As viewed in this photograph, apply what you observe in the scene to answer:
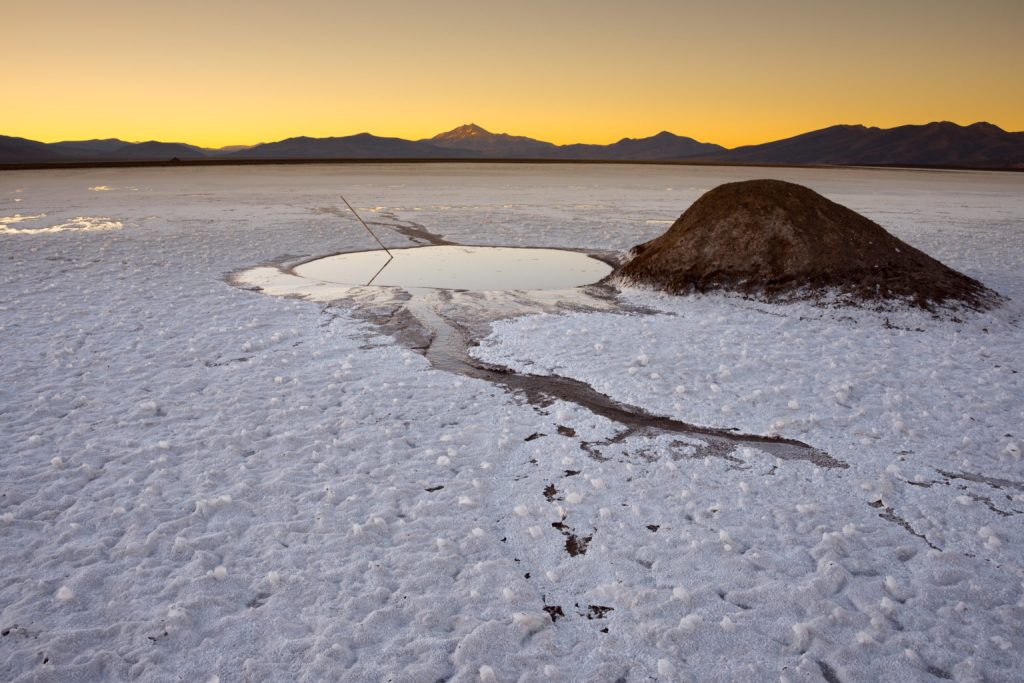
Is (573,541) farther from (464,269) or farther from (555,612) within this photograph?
(464,269)

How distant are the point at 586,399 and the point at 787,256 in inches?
236

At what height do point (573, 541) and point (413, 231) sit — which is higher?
point (413, 231)

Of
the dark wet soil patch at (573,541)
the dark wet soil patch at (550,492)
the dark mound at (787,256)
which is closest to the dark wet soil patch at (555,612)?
the dark wet soil patch at (573,541)

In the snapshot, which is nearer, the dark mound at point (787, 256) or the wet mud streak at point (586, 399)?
the wet mud streak at point (586, 399)

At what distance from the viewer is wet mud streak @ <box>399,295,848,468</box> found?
567cm

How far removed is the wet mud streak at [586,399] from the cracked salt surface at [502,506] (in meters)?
0.19

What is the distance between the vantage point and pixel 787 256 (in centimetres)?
1103

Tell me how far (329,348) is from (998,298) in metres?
10.1

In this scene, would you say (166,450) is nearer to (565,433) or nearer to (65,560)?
(65,560)

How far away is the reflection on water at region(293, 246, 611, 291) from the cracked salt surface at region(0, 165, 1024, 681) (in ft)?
10.5

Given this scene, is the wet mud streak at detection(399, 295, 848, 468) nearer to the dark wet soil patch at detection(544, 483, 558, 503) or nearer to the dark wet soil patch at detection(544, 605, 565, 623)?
the dark wet soil patch at detection(544, 483, 558, 503)

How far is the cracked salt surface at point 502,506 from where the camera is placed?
3.45 m

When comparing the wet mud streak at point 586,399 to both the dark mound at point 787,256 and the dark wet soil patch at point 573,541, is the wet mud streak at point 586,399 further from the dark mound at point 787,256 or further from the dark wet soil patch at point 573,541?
the dark mound at point 787,256

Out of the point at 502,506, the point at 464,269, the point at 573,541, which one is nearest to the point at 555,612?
the point at 573,541
